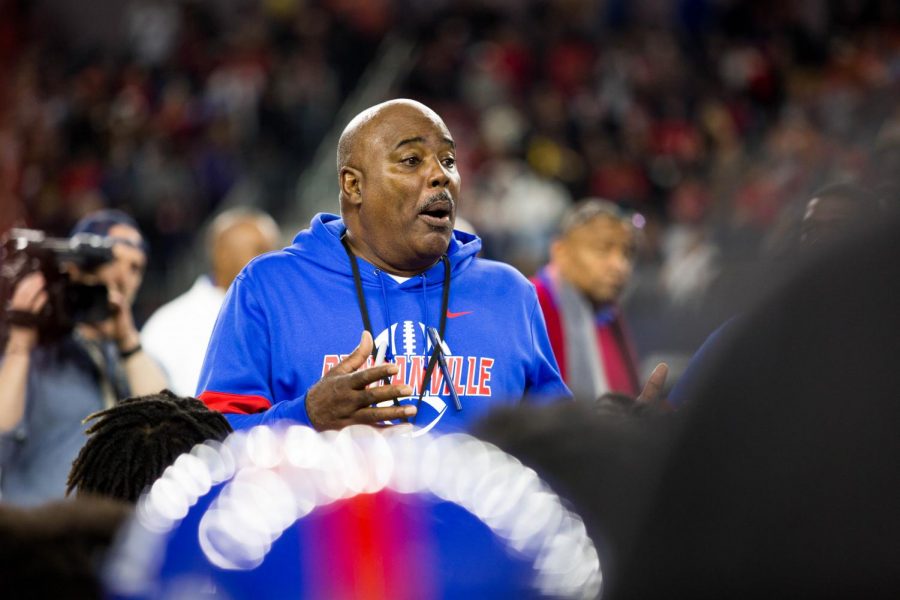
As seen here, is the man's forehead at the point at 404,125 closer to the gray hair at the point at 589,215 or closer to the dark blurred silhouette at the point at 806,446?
the dark blurred silhouette at the point at 806,446

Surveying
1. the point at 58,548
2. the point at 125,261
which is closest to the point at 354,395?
the point at 58,548

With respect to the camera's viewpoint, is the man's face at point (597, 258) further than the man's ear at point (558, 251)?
No

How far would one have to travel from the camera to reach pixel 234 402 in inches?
102

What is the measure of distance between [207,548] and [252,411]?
1796 millimetres

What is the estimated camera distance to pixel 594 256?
5.67 metres

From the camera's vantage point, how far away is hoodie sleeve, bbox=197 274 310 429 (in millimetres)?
2580

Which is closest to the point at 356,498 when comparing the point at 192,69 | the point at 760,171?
the point at 760,171

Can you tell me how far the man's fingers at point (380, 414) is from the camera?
7.04 feet

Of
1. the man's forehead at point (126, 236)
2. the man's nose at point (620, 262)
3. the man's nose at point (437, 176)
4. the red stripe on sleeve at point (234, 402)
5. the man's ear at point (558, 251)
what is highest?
the man's ear at point (558, 251)

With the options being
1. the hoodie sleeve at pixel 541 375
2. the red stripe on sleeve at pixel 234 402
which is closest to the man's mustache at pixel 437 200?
the hoodie sleeve at pixel 541 375

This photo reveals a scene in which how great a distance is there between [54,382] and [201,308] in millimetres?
1583

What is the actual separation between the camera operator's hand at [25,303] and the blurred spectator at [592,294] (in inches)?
89.7

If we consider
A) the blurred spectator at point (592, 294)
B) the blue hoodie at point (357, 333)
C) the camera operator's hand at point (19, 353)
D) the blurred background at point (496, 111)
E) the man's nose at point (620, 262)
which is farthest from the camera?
the blurred background at point (496, 111)

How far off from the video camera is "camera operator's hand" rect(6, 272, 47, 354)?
2 centimetres
